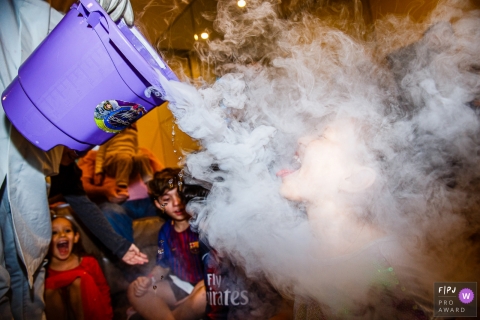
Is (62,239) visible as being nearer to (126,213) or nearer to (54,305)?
(54,305)

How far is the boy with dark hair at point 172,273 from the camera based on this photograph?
7.71 ft

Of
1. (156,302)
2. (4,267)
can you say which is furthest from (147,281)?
(4,267)

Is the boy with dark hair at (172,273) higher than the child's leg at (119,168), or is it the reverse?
the child's leg at (119,168)

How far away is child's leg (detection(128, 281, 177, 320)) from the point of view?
2.42 meters

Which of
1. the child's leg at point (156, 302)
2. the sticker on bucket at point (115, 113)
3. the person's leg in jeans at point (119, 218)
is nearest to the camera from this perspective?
the sticker on bucket at point (115, 113)

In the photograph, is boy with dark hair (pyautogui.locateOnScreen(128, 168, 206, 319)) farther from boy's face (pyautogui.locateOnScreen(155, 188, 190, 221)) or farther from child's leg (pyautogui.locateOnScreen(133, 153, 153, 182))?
child's leg (pyautogui.locateOnScreen(133, 153, 153, 182))

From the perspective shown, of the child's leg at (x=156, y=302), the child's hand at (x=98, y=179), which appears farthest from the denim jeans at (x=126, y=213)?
the child's leg at (x=156, y=302)

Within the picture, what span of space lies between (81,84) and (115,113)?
14 cm

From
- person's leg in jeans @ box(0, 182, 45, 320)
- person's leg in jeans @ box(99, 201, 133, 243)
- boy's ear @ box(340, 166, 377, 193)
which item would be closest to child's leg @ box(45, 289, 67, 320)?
person's leg in jeans @ box(99, 201, 133, 243)

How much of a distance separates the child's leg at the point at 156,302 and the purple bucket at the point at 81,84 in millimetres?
1892

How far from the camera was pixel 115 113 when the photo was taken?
946 mm

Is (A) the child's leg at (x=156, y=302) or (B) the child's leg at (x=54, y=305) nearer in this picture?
(B) the child's leg at (x=54, y=305)

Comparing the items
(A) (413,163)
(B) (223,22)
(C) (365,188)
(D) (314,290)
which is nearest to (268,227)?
(D) (314,290)

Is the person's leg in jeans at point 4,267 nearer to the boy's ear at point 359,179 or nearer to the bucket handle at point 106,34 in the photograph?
the bucket handle at point 106,34
